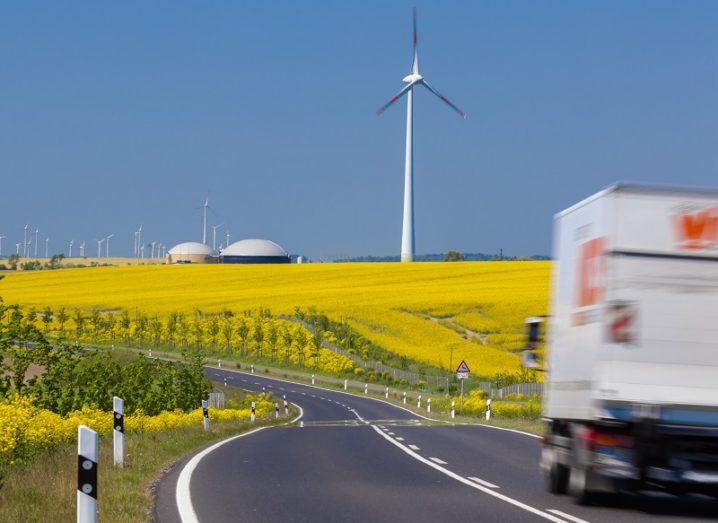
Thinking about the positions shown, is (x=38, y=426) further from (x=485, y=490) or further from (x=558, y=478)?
(x=558, y=478)

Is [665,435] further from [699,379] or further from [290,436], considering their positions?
[290,436]

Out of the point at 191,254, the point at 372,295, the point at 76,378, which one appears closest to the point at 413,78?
the point at 372,295

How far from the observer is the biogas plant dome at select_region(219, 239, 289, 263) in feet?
561

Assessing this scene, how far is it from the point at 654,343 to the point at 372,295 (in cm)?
7978

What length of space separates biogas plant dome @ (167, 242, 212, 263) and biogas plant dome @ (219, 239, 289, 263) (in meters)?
10.7

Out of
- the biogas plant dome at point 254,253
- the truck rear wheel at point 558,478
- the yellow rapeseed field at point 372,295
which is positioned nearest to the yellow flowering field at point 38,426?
the truck rear wheel at point 558,478

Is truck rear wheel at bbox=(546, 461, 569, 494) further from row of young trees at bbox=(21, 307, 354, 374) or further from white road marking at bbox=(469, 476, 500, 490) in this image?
row of young trees at bbox=(21, 307, 354, 374)

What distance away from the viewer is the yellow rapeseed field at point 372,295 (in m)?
73.7

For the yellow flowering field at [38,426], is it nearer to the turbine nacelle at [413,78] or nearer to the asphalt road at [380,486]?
the asphalt road at [380,486]

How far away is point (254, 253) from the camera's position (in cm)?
17288

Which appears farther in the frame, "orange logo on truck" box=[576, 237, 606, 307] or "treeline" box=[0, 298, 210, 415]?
"treeline" box=[0, 298, 210, 415]

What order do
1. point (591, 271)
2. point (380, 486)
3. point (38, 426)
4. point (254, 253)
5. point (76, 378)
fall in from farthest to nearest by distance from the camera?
point (254, 253), point (76, 378), point (38, 426), point (380, 486), point (591, 271)

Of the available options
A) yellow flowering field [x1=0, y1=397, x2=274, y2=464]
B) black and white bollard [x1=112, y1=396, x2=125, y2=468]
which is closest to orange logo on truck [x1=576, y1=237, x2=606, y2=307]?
black and white bollard [x1=112, y1=396, x2=125, y2=468]

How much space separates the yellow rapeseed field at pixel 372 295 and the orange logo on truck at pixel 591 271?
50106 millimetres
